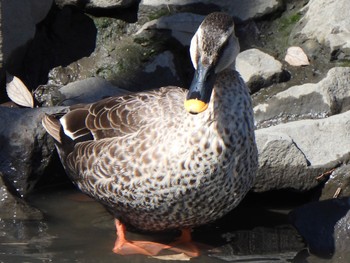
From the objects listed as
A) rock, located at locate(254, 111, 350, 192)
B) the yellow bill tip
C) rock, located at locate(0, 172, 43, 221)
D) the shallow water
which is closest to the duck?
the yellow bill tip

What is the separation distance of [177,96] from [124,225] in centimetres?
90

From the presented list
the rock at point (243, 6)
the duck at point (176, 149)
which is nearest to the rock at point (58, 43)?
the rock at point (243, 6)

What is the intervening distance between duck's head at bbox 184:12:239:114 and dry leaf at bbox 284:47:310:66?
187cm

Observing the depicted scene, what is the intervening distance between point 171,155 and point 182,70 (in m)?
1.95

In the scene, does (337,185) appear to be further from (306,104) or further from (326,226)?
(306,104)

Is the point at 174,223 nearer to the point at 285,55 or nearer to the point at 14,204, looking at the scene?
the point at 14,204

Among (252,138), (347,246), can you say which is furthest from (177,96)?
(347,246)

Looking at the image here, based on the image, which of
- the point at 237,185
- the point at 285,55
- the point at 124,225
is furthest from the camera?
the point at 285,55

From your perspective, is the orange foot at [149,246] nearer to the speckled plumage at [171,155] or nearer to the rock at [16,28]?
the speckled plumage at [171,155]

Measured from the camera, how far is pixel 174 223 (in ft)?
18.2

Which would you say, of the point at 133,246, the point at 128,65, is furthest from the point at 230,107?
the point at 128,65

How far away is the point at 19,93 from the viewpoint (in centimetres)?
686

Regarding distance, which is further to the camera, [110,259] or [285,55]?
[285,55]

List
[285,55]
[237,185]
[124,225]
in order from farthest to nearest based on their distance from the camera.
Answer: [285,55] → [124,225] → [237,185]
